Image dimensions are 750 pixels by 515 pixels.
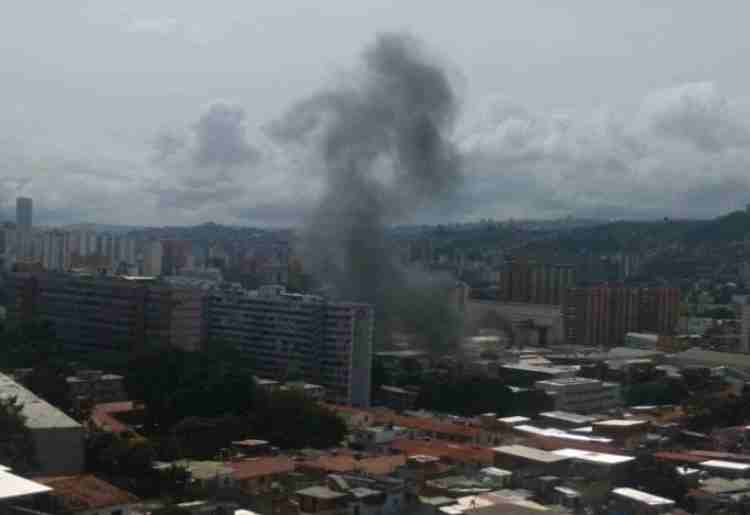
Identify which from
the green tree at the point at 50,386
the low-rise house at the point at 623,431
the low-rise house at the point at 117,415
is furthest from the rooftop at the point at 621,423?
the green tree at the point at 50,386

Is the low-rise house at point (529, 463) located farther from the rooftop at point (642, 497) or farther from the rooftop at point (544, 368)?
the rooftop at point (544, 368)

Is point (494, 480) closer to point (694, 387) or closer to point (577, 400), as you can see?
point (577, 400)

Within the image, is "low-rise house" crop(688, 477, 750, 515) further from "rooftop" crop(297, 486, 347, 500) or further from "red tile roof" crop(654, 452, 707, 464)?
"rooftop" crop(297, 486, 347, 500)

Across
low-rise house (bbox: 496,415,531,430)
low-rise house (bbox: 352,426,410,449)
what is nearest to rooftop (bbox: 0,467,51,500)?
low-rise house (bbox: 352,426,410,449)

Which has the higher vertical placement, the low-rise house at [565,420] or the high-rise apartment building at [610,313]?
the high-rise apartment building at [610,313]

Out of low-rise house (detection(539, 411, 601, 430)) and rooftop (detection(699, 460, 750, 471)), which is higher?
rooftop (detection(699, 460, 750, 471))

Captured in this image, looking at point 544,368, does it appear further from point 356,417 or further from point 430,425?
point 356,417

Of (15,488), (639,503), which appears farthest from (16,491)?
(639,503)
